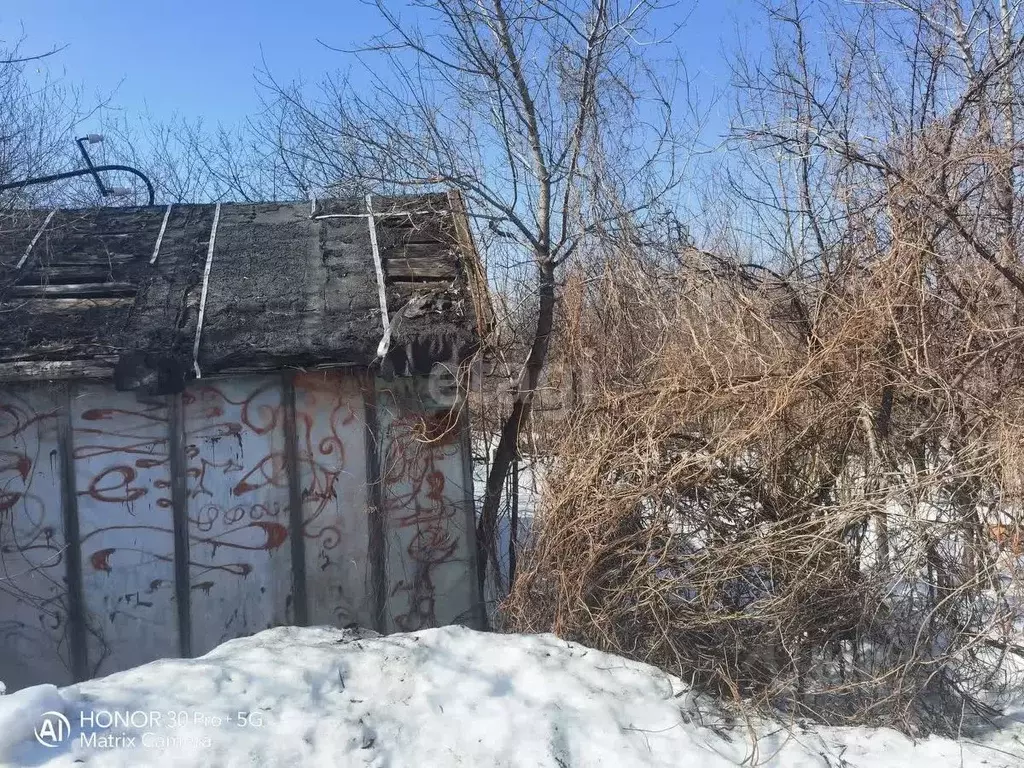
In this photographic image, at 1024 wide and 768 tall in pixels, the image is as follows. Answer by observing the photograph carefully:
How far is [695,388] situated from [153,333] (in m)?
3.84

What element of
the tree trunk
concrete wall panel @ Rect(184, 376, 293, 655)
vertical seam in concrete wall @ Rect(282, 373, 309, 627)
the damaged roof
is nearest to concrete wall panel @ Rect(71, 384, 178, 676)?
concrete wall panel @ Rect(184, 376, 293, 655)

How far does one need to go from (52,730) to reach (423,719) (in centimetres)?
156

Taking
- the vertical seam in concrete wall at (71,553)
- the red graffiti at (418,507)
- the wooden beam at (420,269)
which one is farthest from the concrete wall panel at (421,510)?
the vertical seam in concrete wall at (71,553)

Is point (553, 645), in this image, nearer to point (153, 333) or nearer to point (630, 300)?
point (630, 300)

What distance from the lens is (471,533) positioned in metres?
5.68

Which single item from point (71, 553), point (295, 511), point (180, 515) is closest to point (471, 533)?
point (295, 511)

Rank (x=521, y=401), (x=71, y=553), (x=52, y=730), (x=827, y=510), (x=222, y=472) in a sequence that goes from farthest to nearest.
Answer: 1. (x=521, y=401)
2. (x=222, y=472)
3. (x=71, y=553)
4. (x=827, y=510)
5. (x=52, y=730)

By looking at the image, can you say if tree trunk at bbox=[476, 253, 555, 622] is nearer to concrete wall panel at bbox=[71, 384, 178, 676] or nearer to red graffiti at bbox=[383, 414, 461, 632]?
red graffiti at bbox=[383, 414, 461, 632]

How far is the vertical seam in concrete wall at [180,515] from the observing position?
5434 millimetres

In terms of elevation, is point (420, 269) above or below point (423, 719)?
above

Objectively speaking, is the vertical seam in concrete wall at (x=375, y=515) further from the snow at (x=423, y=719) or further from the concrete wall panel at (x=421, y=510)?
the snow at (x=423, y=719)

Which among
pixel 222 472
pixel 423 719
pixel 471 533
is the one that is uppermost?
pixel 222 472

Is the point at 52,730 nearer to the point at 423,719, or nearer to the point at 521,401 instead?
the point at 423,719

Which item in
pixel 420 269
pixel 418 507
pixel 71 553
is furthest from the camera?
pixel 420 269
